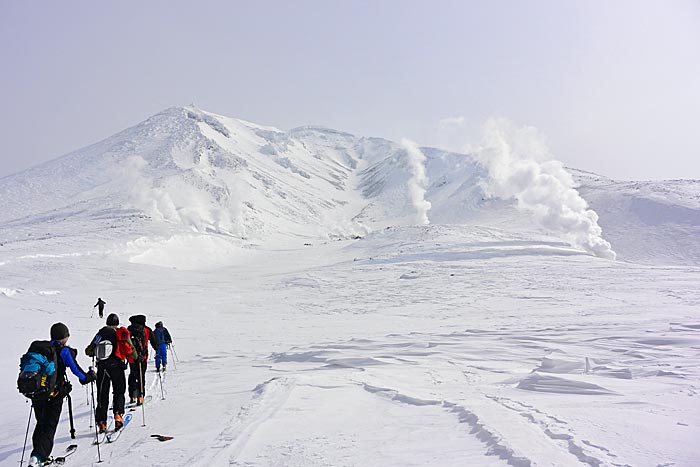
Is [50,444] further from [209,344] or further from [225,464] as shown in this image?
→ [209,344]

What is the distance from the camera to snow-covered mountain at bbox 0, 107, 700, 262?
270 ft

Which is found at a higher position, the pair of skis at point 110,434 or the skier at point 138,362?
the skier at point 138,362

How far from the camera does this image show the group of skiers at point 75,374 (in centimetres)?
679

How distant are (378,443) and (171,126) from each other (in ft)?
626

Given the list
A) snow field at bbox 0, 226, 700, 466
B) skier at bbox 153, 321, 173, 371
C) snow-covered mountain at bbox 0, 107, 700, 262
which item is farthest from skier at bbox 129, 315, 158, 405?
snow-covered mountain at bbox 0, 107, 700, 262

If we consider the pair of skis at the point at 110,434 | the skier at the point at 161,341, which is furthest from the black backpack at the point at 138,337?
the skier at the point at 161,341

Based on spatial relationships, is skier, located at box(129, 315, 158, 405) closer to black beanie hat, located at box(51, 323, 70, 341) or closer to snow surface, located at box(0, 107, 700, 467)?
snow surface, located at box(0, 107, 700, 467)

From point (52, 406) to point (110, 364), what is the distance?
156 cm

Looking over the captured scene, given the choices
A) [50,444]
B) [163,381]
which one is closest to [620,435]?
[50,444]

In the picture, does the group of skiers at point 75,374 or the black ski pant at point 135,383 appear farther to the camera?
the black ski pant at point 135,383

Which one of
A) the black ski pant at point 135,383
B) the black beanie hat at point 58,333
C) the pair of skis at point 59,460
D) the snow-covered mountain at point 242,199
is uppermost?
the snow-covered mountain at point 242,199

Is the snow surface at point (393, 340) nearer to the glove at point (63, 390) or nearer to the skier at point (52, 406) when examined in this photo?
the skier at point (52, 406)

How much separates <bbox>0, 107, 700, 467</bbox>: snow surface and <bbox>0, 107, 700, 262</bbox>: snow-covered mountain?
56.1 inches

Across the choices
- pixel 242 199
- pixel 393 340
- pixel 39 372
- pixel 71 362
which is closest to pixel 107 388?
pixel 71 362
